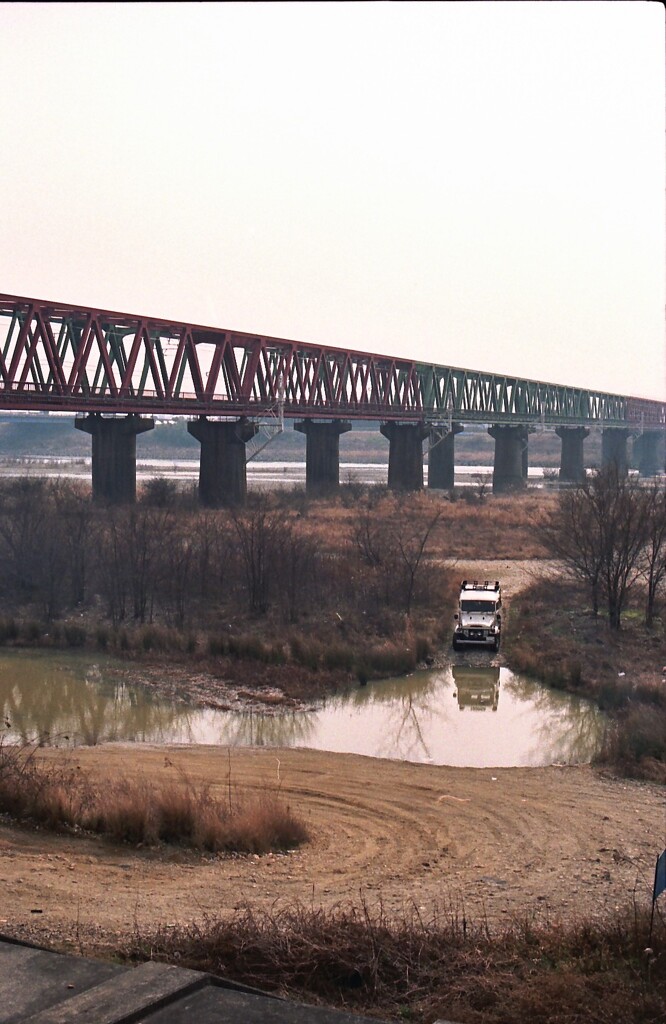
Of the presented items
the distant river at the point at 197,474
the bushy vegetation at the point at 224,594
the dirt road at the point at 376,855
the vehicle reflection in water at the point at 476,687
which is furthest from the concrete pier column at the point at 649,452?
the dirt road at the point at 376,855

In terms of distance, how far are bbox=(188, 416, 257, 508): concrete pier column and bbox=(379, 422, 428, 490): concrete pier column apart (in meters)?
23.1

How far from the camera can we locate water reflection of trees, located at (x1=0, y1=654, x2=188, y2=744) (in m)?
24.7

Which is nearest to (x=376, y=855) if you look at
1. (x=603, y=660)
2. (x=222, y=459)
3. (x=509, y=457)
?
(x=603, y=660)

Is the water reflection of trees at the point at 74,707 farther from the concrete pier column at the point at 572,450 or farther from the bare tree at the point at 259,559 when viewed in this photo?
the concrete pier column at the point at 572,450

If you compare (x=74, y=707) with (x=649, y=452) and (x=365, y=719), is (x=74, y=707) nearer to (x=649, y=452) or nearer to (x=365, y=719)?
(x=365, y=719)

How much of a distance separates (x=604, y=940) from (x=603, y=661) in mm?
21410

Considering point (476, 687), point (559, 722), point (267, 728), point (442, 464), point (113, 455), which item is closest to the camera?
point (267, 728)

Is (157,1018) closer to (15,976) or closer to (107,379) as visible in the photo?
(15,976)

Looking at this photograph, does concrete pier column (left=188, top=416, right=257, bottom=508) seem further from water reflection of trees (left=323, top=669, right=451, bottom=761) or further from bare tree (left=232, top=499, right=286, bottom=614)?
water reflection of trees (left=323, top=669, right=451, bottom=761)

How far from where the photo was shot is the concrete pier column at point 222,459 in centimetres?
6406

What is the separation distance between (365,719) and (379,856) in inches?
437

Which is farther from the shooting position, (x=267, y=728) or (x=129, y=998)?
(x=267, y=728)

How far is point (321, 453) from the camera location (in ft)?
263

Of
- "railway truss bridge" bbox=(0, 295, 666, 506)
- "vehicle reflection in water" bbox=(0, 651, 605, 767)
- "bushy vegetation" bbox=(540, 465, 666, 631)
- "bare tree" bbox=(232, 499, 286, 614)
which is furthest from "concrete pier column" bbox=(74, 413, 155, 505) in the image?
"vehicle reflection in water" bbox=(0, 651, 605, 767)
